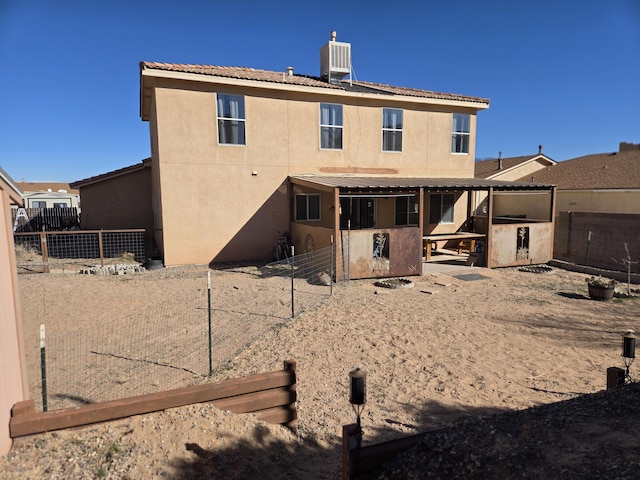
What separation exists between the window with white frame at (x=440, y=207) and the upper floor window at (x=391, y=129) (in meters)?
3.02

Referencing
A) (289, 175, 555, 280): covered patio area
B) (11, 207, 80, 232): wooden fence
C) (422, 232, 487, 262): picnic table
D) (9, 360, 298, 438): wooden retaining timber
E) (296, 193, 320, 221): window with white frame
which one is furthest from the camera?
(11, 207, 80, 232): wooden fence

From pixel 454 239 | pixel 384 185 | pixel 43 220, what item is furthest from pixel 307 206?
pixel 43 220

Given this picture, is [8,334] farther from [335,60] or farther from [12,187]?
[335,60]

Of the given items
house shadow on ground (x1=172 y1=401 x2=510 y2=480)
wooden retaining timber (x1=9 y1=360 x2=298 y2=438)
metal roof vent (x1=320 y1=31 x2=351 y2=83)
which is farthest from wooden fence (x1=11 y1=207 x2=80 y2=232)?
house shadow on ground (x1=172 y1=401 x2=510 y2=480)

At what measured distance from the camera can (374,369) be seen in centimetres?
633

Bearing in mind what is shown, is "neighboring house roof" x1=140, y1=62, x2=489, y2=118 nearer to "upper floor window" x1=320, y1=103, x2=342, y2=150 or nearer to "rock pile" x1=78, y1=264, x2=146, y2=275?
"upper floor window" x1=320, y1=103, x2=342, y2=150

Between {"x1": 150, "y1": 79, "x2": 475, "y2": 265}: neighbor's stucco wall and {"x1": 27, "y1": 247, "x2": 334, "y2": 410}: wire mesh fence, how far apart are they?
3448mm

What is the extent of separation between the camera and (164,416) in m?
3.88

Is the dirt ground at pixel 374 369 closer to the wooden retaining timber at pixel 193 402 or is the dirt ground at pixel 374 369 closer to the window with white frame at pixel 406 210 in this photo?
the wooden retaining timber at pixel 193 402

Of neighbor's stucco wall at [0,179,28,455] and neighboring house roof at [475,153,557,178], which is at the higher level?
neighboring house roof at [475,153,557,178]

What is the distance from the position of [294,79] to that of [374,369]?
530 inches

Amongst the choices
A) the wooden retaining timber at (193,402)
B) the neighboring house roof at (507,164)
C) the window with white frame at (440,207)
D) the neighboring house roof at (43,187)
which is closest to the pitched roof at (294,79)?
the window with white frame at (440,207)

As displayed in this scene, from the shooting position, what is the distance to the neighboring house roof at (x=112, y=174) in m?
17.6

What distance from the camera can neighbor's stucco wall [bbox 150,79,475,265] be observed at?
14.2m
